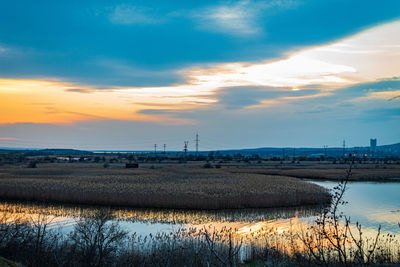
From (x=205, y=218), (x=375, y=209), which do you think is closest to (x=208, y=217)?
(x=205, y=218)

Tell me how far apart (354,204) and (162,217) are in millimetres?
19247

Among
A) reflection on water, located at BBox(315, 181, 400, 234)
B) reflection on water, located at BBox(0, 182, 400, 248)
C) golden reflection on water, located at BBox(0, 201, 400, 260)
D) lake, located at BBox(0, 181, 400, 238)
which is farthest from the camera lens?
reflection on water, located at BBox(315, 181, 400, 234)

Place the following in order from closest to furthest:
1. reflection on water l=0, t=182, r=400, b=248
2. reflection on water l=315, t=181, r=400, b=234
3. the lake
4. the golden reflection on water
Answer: the golden reflection on water < reflection on water l=0, t=182, r=400, b=248 < the lake < reflection on water l=315, t=181, r=400, b=234

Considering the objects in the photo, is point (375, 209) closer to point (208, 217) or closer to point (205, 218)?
point (208, 217)

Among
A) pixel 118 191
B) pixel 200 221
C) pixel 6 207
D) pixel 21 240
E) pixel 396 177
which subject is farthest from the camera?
pixel 396 177

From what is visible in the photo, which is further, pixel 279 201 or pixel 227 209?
pixel 279 201

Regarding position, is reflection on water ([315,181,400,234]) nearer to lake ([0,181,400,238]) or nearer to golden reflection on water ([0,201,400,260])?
lake ([0,181,400,238])

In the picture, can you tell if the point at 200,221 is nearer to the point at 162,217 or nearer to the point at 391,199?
the point at 162,217

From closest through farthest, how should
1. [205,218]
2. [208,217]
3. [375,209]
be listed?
1. [205,218]
2. [208,217]
3. [375,209]

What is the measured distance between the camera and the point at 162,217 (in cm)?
2544

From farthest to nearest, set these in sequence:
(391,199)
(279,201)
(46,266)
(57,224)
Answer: (391,199)
(279,201)
(57,224)
(46,266)

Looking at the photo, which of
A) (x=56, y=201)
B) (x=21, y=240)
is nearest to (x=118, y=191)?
(x=56, y=201)

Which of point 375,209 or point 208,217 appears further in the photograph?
point 375,209

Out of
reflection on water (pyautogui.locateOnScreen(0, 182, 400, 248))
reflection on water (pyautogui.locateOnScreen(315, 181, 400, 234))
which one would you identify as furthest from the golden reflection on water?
reflection on water (pyautogui.locateOnScreen(315, 181, 400, 234))
